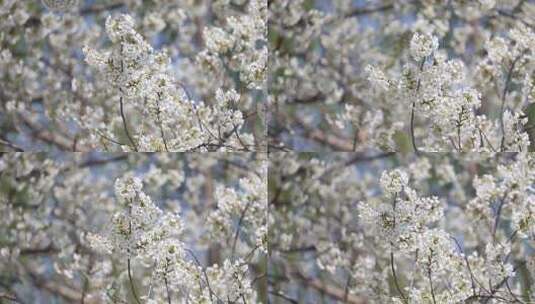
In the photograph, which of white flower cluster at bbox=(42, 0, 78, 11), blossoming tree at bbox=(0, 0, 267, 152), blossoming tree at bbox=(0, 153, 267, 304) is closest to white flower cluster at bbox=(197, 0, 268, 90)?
blossoming tree at bbox=(0, 0, 267, 152)

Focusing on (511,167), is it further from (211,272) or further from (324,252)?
(211,272)

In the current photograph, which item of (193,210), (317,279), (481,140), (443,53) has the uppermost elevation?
(443,53)

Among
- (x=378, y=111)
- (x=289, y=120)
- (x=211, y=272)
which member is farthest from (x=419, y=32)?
(x=211, y=272)

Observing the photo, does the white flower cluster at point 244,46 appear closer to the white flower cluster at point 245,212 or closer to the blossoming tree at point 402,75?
the blossoming tree at point 402,75

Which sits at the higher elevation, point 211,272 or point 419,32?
point 419,32

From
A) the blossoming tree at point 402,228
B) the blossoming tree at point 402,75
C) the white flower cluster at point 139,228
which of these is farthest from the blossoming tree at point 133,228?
the blossoming tree at point 402,75

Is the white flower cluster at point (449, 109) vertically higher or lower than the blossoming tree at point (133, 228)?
higher

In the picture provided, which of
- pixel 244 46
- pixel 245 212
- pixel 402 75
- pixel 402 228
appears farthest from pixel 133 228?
pixel 402 75

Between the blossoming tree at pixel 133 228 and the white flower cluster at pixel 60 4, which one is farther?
the white flower cluster at pixel 60 4
